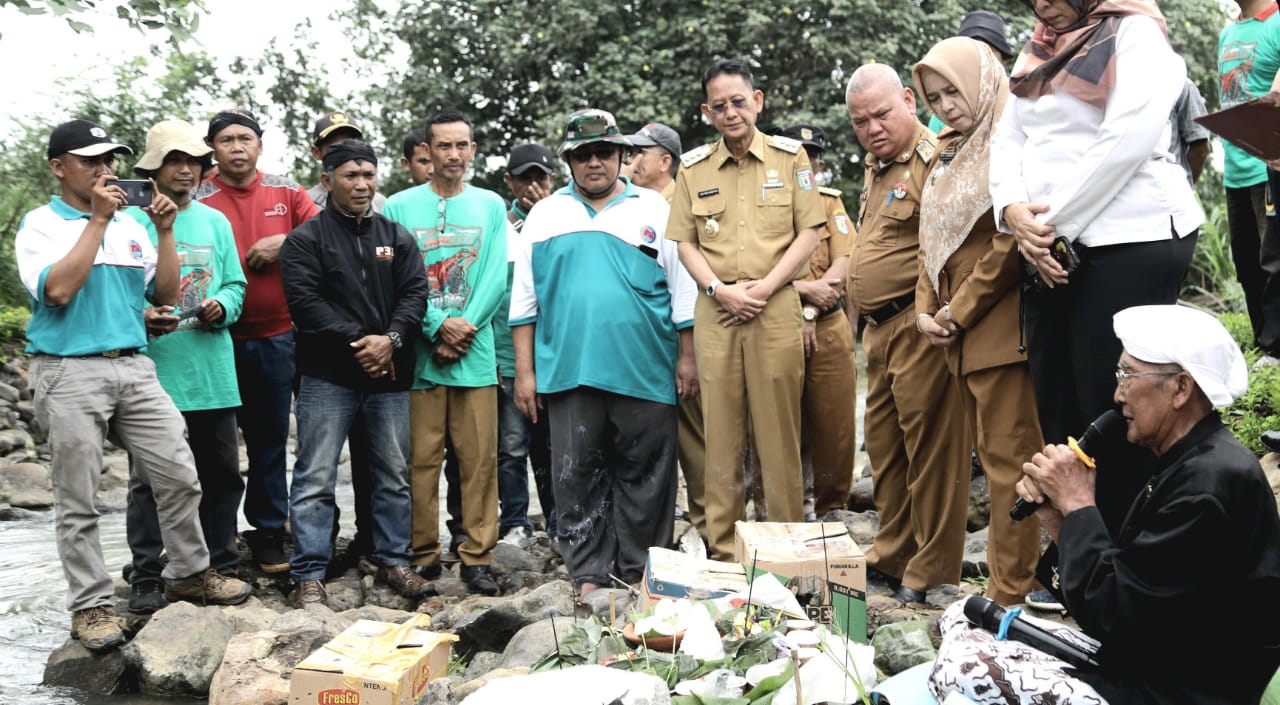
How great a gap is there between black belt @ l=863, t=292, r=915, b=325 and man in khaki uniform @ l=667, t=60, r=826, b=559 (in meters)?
0.38

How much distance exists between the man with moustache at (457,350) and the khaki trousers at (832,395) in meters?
1.70

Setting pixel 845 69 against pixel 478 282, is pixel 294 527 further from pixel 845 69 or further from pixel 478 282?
pixel 845 69

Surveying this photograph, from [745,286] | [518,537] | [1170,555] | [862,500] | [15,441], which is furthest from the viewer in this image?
[15,441]

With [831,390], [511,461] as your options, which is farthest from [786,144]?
[511,461]

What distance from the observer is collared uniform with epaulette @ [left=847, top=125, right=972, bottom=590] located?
475 cm

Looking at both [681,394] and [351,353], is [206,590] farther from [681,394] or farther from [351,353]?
[681,394]

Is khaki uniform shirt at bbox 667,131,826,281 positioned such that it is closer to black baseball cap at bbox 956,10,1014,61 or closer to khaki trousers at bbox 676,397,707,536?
black baseball cap at bbox 956,10,1014,61

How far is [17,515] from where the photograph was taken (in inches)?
342

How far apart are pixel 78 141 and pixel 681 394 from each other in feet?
9.22

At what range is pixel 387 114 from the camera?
711 inches

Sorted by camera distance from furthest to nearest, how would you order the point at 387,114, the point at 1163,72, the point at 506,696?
1. the point at 387,114
2. the point at 1163,72
3. the point at 506,696

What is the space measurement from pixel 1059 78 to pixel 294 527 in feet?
12.6

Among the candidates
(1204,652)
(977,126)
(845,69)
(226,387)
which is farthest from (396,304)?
Answer: (845,69)

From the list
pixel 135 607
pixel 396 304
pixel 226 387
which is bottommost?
pixel 135 607
